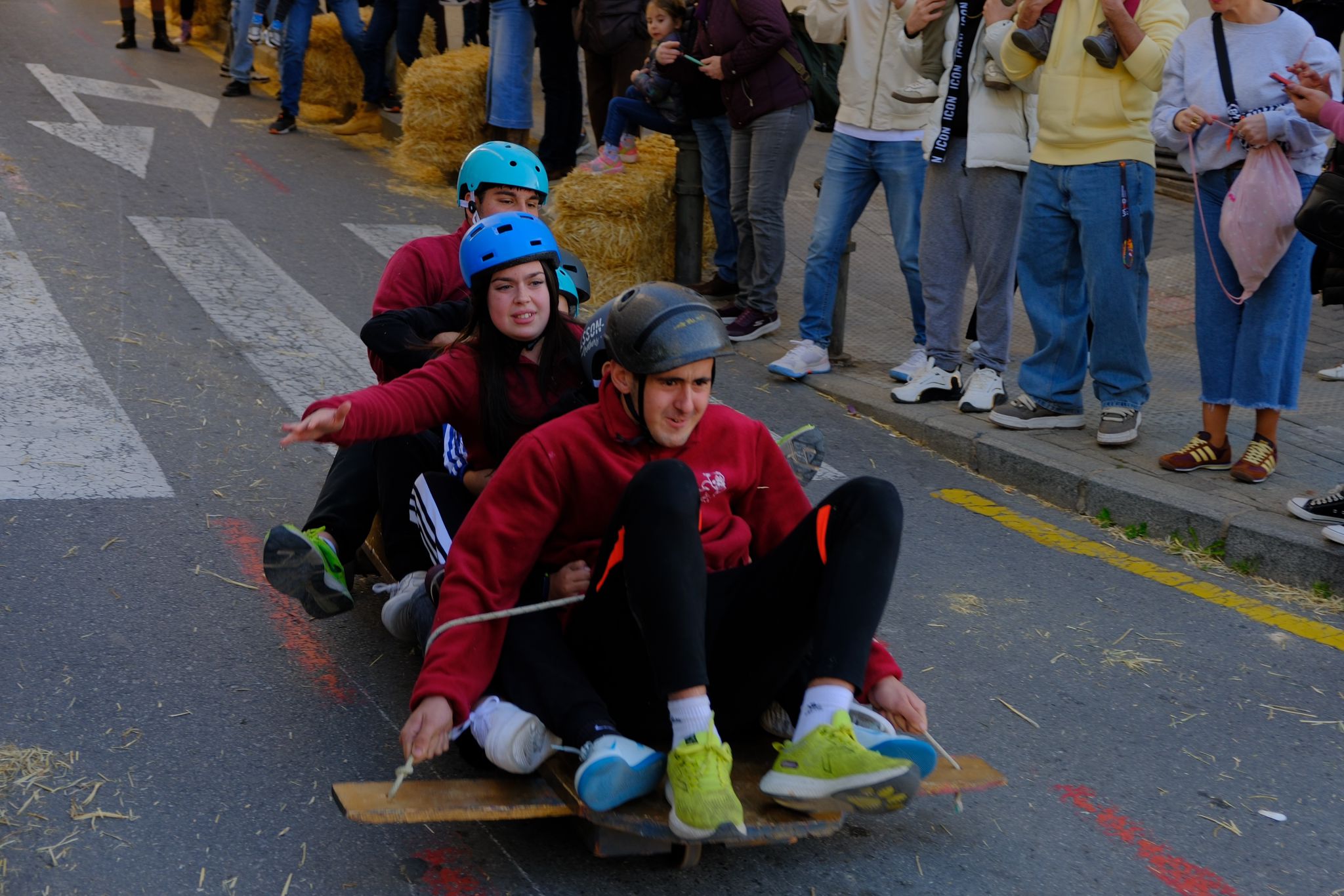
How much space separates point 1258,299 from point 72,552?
14.7 ft

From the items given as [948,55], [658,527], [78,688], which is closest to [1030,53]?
[948,55]

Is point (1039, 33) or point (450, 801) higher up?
point (1039, 33)

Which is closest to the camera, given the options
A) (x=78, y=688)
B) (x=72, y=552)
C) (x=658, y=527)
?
(x=658, y=527)

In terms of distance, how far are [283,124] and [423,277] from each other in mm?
8393

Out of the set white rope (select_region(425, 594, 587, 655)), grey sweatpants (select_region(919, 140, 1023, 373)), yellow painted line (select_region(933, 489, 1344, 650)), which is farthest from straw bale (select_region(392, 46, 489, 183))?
white rope (select_region(425, 594, 587, 655))

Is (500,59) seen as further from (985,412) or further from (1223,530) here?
(1223,530)

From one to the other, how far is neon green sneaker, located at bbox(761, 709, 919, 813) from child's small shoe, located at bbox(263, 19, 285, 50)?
36.3ft

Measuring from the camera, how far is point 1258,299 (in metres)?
5.46

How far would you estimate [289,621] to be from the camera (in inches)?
168

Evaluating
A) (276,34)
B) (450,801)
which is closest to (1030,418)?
(450,801)

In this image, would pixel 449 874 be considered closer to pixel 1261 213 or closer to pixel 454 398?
pixel 454 398

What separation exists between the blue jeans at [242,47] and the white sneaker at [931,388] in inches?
374

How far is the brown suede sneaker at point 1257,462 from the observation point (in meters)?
5.52

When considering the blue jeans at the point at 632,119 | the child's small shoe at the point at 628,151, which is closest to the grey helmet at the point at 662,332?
the blue jeans at the point at 632,119
